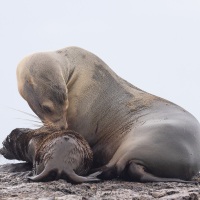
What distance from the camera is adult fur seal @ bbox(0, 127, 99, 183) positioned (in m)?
7.09

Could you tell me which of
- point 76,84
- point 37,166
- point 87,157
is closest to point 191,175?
point 87,157

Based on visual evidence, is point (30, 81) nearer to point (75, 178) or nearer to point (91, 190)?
point (75, 178)

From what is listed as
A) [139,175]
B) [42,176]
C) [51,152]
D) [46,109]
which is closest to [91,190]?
[42,176]

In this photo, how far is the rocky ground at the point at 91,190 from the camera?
18.6 feet

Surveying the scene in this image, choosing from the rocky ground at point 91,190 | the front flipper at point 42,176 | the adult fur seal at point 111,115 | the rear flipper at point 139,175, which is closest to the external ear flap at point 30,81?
the adult fur seal at point 111,115

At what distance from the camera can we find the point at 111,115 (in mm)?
9531

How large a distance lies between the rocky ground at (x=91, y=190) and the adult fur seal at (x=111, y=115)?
504 millimetres

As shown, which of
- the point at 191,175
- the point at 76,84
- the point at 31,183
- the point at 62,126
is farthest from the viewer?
the point at 76,84

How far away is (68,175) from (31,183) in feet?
1.66

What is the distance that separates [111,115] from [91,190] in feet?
10.5

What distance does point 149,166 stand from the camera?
7.80 m

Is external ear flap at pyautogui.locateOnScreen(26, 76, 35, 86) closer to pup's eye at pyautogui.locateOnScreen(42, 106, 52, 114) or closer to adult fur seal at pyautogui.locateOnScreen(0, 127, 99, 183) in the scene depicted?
pup's eye at pyautogui.locateOnScreen(42, 106, 52, 114)

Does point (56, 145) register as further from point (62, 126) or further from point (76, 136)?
point (62, 126)

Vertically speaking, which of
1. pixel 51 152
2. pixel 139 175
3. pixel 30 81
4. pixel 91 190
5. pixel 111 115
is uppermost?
pixel 30 81
